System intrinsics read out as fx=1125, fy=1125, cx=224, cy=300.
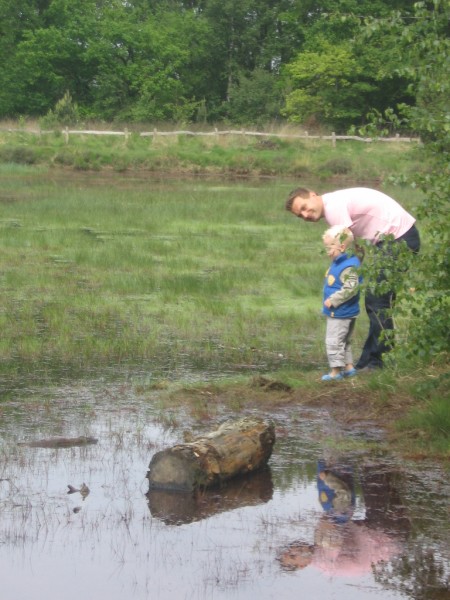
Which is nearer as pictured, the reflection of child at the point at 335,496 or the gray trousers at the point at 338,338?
the reflection of child at the point at 335,496

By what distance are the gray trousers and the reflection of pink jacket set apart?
3.34m

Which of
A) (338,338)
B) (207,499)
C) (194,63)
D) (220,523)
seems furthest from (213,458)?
(194,63)

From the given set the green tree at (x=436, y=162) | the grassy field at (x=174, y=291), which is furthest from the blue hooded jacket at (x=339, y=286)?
the green tree at (x=436, y=162)

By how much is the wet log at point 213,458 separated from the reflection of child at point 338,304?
7.15 feet

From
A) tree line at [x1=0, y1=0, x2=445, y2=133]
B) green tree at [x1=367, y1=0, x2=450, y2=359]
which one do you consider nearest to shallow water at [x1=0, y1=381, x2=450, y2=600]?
green tree at [x1=367, y1=0, x2=450, y2=359]

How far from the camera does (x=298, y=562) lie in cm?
581

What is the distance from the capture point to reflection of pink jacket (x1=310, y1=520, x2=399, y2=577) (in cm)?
572

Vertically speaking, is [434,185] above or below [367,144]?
above

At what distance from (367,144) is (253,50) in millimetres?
21175

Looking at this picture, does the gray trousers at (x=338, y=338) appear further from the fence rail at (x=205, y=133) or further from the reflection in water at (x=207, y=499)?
the fence rail at (x=205, y=133)

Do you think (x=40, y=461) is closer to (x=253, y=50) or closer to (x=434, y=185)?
(x=434, y=185)

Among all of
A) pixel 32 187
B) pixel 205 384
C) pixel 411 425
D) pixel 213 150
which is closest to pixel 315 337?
pixel 205 384

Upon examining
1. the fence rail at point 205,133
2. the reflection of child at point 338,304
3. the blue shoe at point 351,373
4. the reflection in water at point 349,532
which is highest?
the reflection of child at point 338,304

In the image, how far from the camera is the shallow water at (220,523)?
18.2ft
